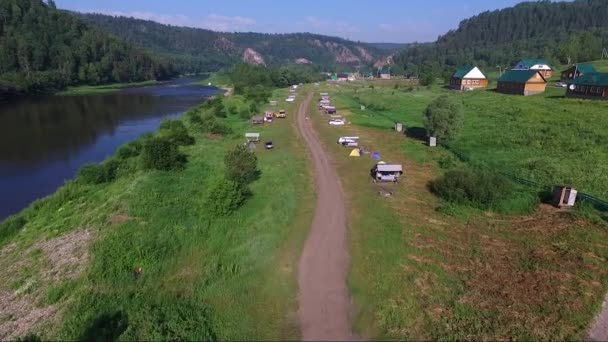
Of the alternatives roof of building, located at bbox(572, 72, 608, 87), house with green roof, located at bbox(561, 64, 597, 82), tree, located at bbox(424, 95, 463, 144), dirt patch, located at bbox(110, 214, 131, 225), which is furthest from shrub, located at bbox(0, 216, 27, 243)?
house with green roof, located at bbox(561, 64, 597, 82)

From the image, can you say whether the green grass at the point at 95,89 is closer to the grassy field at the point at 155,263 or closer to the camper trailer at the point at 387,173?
the grassy field at the point at 155,263

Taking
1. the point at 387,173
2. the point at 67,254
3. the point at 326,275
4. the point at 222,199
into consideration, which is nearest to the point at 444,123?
the point at 387,173

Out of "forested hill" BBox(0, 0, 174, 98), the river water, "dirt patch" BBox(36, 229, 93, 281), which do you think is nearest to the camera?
"dirt patch" BBox(36, 229, 93, 281)

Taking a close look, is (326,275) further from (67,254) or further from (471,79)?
(471,79)

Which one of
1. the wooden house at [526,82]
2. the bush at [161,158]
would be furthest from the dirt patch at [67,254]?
the wooden house at [526,82]

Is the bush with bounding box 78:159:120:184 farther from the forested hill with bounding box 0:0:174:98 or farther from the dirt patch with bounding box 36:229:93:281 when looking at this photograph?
the forested hill with bounding box 0:0:174:98

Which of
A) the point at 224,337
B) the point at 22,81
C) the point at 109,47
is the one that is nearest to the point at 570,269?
the point at 224,337

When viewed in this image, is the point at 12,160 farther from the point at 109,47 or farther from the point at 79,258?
the point at 109,47
